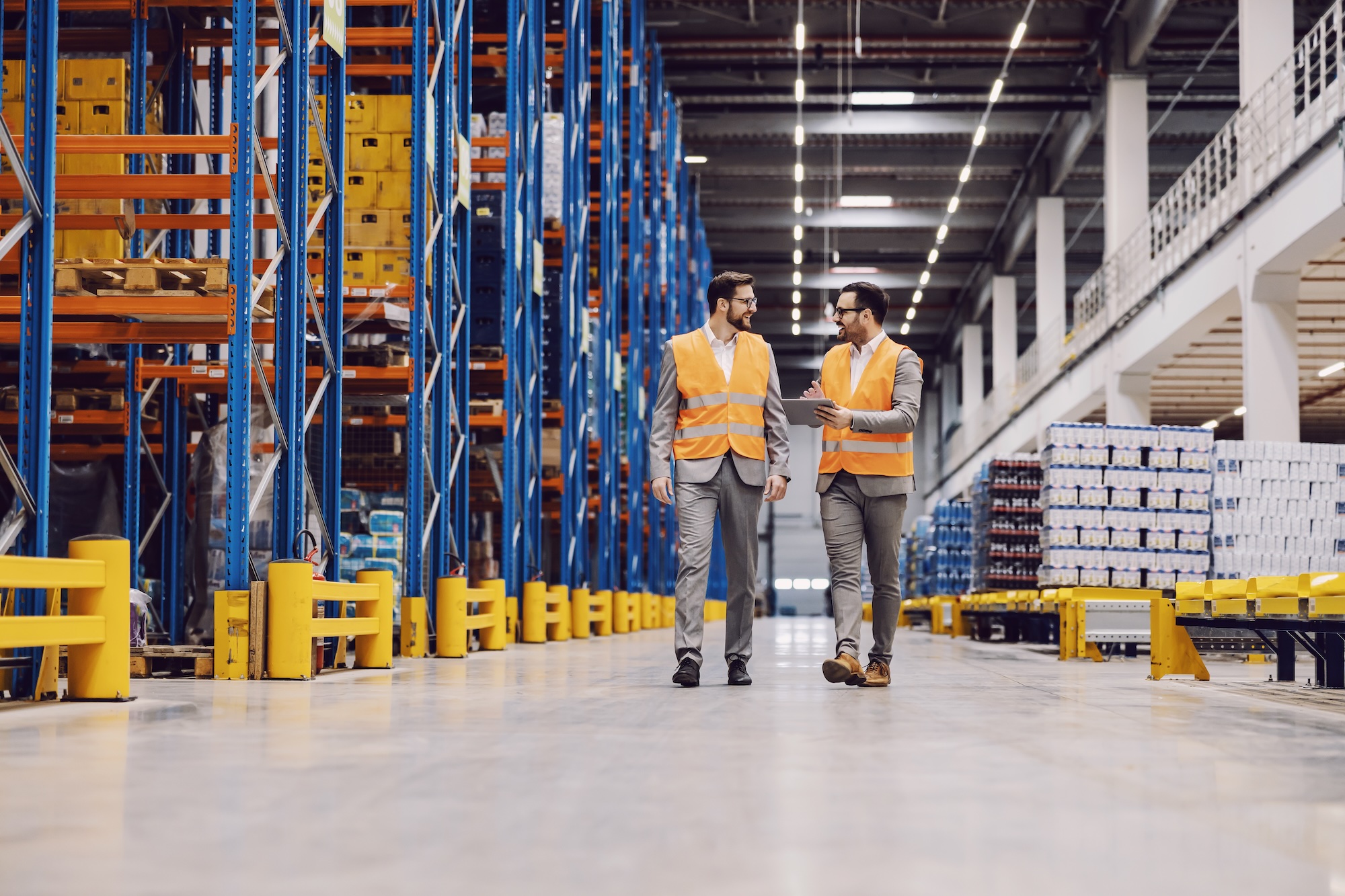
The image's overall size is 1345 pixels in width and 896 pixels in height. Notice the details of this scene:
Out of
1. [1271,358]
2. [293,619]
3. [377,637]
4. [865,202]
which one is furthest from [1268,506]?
[865,202]

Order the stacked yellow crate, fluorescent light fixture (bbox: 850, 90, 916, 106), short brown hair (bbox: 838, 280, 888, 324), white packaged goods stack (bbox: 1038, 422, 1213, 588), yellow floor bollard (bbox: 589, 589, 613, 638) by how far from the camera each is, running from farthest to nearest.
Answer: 1. fluorescent light fixture (bbox: 850, 90, 916, 106)
2. yellow floor bollard (bbox: 589, 589, 613, 638)
3. white packaged goods stack (bbox: 1038, 422, 1213, 588)
4. the stacked yellow crate
5. short brown hair (bbox: 838, 280, 888, 324)

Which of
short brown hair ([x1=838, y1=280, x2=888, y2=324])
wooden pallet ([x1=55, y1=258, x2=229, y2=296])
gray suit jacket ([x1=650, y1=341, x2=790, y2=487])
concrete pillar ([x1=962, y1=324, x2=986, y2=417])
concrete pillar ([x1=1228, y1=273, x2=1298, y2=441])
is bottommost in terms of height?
gray suit jacket ([x1=650, y1=341, x2=790, y2=487])

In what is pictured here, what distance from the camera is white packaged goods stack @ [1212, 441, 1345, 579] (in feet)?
41.4

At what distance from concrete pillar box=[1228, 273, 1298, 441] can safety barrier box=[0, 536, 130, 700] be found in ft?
43.5

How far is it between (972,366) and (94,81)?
34.9m

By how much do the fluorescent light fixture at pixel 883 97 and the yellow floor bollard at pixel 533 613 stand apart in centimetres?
1601

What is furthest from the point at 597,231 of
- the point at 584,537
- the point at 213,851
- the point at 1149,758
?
the point at 213,851

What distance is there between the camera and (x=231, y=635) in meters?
6.27

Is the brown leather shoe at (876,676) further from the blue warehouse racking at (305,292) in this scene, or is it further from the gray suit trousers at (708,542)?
the blue warehouse racking at (305,292)

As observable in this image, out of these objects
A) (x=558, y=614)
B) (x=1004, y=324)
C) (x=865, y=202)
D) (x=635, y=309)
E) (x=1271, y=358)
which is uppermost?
(x=865, y=202)

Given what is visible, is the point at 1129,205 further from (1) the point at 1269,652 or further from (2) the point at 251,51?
(2) the point at 251,51

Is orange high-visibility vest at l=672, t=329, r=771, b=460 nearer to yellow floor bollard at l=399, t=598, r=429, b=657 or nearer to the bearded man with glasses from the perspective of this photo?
the bearded man with glasses

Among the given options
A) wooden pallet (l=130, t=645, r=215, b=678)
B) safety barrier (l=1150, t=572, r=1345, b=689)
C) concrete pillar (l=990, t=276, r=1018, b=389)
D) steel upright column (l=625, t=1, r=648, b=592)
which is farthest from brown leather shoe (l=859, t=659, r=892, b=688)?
concrete pillar (l=990, t=276, r=1018, b=389)

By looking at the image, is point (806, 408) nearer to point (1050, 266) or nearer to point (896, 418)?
point (896, 418)
